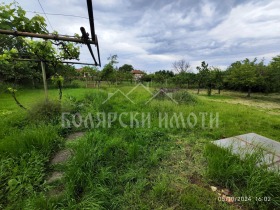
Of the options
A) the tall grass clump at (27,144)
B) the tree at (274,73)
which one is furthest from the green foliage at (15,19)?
the tree at (274,73)

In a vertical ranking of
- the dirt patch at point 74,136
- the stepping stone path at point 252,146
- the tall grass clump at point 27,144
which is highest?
the tall grass clump at point 27,144

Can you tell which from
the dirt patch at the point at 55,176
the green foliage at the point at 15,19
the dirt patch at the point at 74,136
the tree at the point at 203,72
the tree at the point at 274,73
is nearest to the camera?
the dirt patch at the point at 55,176

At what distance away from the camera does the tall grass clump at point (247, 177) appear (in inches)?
56.5

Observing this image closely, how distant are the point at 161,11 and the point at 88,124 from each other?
4073 millimetres

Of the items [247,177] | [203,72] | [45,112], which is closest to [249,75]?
[203,72]

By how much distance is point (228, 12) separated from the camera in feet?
15.2

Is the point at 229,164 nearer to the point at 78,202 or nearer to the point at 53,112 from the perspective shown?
the point at 78,202

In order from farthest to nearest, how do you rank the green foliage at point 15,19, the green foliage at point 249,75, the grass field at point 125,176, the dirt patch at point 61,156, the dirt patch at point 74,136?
the green foliage at point 249,75
the dirt patch at point 74,136
the green foliage at point 15,19
the dirt patch at point 61,156
the grass field at point 125,176

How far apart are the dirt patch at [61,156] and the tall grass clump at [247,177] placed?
202cm

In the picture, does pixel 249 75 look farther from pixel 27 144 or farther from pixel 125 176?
pixel 27 144
